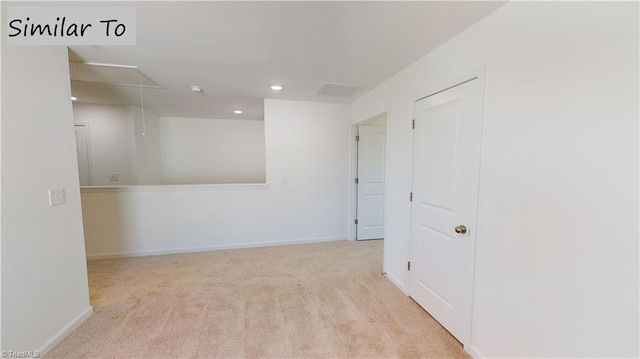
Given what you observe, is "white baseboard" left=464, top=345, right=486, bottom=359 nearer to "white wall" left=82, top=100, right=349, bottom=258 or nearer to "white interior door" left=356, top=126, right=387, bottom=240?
"white interior door" left=356, top=126, right=387, bottom=240

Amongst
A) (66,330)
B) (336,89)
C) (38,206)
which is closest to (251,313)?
(66,330)

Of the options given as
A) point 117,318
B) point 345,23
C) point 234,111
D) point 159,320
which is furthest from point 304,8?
point 234,111

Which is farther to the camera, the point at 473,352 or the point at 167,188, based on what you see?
the point at 167,188

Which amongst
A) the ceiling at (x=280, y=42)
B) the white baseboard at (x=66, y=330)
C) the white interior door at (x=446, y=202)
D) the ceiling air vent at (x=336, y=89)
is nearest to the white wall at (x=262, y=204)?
the ceiling air vent at (x=336, y=89)

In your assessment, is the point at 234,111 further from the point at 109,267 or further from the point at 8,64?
the point at 8,64

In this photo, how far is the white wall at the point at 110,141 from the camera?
4.41 meters

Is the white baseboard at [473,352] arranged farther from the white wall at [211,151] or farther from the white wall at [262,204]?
the white wall at [211,151]

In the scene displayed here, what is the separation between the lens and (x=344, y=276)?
2975 mm

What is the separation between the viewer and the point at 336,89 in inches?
128

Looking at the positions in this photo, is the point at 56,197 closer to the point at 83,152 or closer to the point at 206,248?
the point at 206,248

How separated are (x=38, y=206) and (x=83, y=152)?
3583 mm

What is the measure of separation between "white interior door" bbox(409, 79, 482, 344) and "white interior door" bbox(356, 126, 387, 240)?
70.8 inches

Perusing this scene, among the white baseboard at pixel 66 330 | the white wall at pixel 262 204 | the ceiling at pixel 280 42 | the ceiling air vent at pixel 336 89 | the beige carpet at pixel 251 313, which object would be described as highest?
the ceiling at pixel 280 42

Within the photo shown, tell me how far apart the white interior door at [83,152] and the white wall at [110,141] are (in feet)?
0.24
